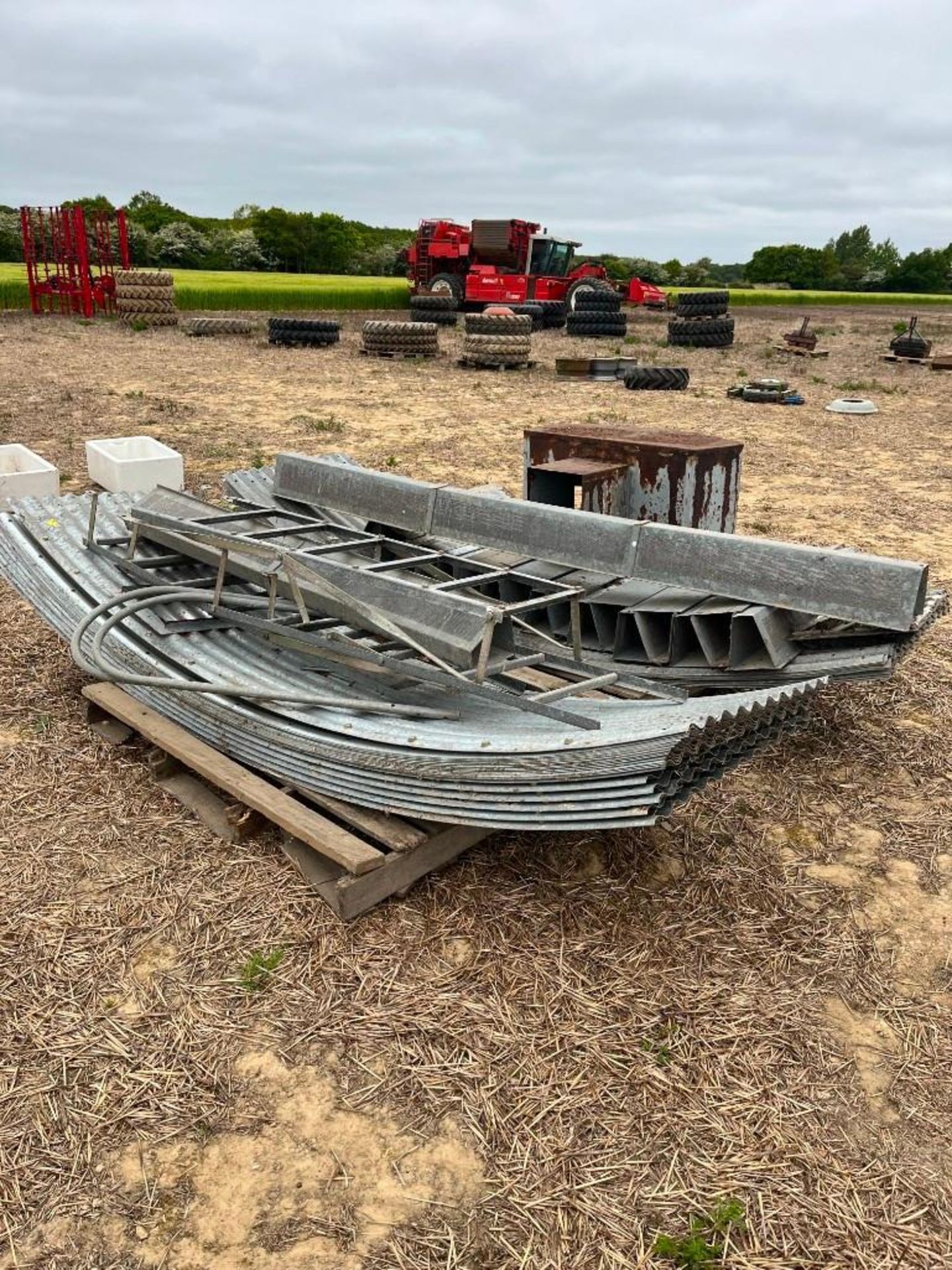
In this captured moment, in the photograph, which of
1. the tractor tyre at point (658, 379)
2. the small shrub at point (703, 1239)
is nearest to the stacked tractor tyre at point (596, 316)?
the tractor tyre at point (658, 379)

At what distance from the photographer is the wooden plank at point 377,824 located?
2977 millimetres

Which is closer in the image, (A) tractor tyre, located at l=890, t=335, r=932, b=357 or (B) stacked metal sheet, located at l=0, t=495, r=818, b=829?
(B) stacked metal sheet, located at l=0, t=495, r=818, b=829

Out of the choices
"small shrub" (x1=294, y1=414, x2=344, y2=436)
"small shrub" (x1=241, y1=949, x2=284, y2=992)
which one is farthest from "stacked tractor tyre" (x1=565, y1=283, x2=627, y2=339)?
"small shrub" (x1=241, y1=949, x2=284, y2=992)

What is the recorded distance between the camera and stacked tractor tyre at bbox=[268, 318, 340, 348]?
1894cm

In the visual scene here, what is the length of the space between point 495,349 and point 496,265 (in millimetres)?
9037

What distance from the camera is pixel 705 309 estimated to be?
22.2 metres

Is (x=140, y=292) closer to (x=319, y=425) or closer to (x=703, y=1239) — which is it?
(x=319, y=425)

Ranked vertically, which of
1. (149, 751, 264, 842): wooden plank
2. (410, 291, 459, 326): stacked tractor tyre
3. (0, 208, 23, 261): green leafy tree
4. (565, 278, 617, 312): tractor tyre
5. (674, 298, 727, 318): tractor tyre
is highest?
(0, 208, 23, 261): green leafy tree

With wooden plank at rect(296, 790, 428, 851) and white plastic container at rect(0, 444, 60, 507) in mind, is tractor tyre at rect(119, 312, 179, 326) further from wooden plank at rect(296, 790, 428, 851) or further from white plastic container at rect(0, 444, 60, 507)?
wooden plank at rect(296, 790, 428, 851)

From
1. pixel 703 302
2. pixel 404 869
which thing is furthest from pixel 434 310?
pixel 404 869

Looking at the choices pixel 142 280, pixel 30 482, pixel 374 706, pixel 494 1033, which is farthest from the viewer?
pixel 142 280

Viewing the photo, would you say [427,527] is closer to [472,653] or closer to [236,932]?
[472,653]

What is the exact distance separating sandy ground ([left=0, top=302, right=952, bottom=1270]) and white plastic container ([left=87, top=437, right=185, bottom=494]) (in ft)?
10.6

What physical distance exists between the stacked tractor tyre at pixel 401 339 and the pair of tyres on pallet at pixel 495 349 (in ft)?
3.43
